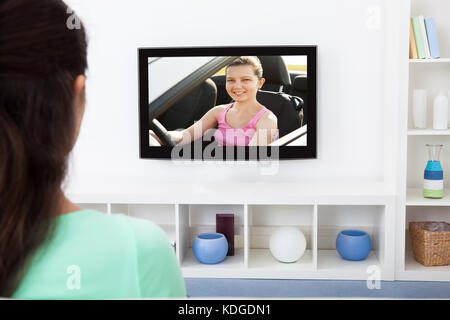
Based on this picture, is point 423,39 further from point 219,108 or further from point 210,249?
point 210,249

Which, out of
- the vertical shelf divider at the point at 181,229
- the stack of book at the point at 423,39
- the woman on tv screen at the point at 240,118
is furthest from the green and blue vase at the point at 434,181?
the vertical shelf divider at the point at 181,229

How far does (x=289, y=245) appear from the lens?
280cm

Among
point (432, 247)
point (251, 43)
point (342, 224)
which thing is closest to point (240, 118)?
point (251, 43)

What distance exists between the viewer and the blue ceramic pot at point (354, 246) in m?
2.83

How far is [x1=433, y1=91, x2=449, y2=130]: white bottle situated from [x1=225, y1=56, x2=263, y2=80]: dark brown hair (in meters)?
0.97

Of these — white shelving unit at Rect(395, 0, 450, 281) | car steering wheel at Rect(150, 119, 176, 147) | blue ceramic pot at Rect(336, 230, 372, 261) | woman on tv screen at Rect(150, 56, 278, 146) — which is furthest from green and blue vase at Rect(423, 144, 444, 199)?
car steering wheel at Rect(150, 119, 176, 147)

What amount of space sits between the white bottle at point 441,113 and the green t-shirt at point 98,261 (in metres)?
2.51

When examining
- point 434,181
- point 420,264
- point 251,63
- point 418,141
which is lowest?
point 420,264

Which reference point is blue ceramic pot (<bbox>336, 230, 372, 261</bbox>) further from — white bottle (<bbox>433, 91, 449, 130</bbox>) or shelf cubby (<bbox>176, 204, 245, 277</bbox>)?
white bottle (<bbox>433, 91, 449, 130</bbox>)

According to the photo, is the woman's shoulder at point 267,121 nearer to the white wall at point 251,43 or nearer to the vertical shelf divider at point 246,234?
the white wall at point 251,43

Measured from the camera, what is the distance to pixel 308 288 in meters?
2.61

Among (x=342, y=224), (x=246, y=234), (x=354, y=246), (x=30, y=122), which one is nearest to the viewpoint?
(x=30, y=122)

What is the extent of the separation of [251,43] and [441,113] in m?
→ 1.12

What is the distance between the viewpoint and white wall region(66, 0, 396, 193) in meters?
3.06
